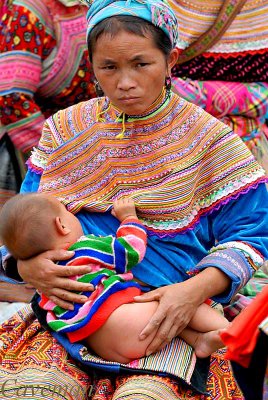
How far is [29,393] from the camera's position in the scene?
8.34 feet

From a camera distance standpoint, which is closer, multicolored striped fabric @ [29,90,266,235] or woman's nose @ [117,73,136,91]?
woman's nose @ [117,73,136,91]

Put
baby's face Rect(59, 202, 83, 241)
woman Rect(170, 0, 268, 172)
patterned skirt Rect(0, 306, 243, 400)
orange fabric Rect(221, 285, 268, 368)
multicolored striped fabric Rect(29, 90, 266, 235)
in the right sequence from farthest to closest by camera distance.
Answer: woman Rect(170, 0, 268, 172) < multicolored striped fabric Rect(29, 90, 266, 235) < baby's face Rect(59, 202, 83, 241) < patterned skirt Rect(0, 306, 243, 400) < orange fabric Rect(221, 285, 268, 368)

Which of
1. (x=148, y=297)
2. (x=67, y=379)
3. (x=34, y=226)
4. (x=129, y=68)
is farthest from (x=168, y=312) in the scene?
(x=129, y=68)

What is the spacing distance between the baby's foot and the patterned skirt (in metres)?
0.11

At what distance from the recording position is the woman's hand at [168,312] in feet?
8.62

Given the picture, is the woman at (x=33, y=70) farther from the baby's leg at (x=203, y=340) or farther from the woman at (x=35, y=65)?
the baby's leg at (x=203, y=340)

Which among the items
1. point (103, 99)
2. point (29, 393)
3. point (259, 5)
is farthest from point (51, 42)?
point (29, 393)

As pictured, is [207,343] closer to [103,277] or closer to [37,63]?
[103,277]

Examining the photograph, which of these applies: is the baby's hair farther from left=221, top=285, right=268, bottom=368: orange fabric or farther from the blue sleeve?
left=221, top=285, right=268, bottom=368: orange fabric

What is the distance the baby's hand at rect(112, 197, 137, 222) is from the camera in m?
2.85

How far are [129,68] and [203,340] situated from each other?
989 millimetres

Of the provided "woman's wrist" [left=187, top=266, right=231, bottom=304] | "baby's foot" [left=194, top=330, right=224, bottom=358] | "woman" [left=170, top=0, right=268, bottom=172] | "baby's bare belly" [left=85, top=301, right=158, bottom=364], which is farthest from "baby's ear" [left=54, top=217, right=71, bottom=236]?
"woman" [left=170, top=0, right=268, bottom=172]

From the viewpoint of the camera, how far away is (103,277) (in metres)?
2.64

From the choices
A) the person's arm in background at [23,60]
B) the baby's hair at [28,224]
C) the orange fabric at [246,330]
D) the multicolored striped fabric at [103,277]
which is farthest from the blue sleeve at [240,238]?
the person's arm in background at [23,60]
